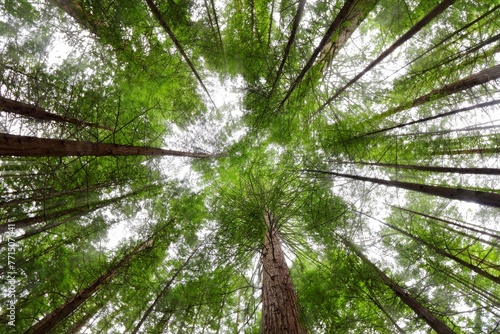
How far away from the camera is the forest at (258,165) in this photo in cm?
435

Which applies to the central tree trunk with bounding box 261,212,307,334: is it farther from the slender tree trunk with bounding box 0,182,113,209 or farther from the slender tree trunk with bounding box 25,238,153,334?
the slender tree trunk with bounding box 0,182,113,209

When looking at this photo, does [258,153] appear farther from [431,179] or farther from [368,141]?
[431,179]

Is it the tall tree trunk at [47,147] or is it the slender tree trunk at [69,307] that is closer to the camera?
the tall tree trunk at [47,147]

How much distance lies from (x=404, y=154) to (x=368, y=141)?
1.27 m

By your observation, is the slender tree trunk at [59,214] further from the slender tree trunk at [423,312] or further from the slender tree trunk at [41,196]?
the slender tree trunk at [423,312]

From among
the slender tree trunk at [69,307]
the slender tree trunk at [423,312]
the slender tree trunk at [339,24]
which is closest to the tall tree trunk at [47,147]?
the slender tree trunk at [69,307]

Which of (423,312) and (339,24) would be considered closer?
(339,24)

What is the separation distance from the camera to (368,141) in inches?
211

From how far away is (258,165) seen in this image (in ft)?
21.3

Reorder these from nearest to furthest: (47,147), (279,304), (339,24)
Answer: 1. (47,147)
2. (339,24)
3. (279,304)

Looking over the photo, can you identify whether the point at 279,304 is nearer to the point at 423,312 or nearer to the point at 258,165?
the point at 423,312

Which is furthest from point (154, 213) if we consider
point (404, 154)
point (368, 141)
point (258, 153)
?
point (404, 154)

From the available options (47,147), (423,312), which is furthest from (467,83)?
(47,147)

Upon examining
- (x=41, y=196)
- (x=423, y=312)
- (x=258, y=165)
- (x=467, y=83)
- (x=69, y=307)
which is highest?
(x=467, y=83)
